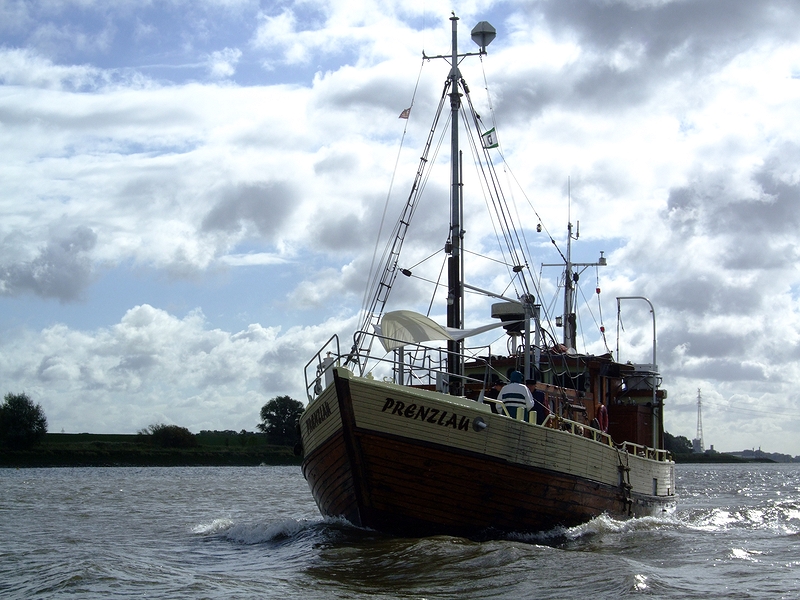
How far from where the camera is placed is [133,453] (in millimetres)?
91938

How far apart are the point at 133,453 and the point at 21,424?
1100 centimetres

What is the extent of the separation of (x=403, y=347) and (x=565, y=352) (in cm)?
639

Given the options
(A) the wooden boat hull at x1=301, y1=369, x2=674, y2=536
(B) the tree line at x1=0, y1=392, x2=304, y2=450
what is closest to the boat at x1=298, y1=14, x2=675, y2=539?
(A) the wooden boat hull at x1=301, y1=369, x2=674, y2=536

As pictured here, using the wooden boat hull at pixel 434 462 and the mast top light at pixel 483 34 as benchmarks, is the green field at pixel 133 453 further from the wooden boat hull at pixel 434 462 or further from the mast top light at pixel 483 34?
the wooden boat hull at pixel 434 462

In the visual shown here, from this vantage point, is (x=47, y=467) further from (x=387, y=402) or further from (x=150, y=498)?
(x=387, y=402)

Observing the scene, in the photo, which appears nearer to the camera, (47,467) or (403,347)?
(403,347)

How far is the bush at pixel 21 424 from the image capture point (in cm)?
8519

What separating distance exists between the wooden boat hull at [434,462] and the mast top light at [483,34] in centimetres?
1136

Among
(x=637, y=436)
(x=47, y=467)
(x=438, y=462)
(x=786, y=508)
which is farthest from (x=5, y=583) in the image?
(x=47, y=467)

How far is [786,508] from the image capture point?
35.9m

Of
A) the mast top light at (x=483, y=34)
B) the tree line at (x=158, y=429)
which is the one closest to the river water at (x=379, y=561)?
the mast top light at (x=483, y=34)

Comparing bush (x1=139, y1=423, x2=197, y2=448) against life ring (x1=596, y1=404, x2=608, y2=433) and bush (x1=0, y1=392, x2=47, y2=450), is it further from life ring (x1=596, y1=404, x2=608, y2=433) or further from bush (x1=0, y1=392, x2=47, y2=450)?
life ring (x1=596, y1=404, x2=608, y2=433)

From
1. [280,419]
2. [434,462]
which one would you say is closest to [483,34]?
[434,462]

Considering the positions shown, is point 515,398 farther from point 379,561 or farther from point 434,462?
point 379,561
